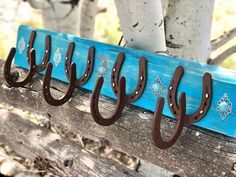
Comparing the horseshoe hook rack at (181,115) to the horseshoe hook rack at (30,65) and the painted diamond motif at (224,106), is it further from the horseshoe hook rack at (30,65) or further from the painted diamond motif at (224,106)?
the horseshoe hook rack at (30,65)

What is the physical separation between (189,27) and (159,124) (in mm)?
700

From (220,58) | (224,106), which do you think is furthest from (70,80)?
(220,58)

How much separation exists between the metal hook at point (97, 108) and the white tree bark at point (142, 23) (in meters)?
0.22

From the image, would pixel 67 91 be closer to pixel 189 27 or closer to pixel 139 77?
pixel 139 77

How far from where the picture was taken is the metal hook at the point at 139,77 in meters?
1.40

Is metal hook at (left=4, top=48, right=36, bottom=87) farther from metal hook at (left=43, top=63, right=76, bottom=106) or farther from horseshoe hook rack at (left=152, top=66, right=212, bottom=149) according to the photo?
horseshoe hook rack at (left=152, top=66, right=212, bottom=149)

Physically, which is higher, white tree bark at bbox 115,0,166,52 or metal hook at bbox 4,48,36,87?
white tree bark at bbox 115,0,166,52

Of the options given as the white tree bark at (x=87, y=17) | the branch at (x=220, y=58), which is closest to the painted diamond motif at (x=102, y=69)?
the branch at (x=220, y=58)

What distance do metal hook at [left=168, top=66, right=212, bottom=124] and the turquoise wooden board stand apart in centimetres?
1

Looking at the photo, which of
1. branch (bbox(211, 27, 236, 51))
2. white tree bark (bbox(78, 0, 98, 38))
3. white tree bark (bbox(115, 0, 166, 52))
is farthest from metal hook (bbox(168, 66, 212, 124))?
white tree bark (bbox(78, 0, 98, 38))

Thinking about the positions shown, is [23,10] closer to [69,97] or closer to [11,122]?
[11,122]

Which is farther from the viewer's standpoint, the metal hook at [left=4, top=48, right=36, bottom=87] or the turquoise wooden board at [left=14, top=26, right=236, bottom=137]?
the metal hook at [left=4, top=48, right=36, bottom=87]

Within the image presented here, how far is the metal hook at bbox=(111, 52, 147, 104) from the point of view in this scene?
1.40m

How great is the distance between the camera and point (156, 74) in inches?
54.1
